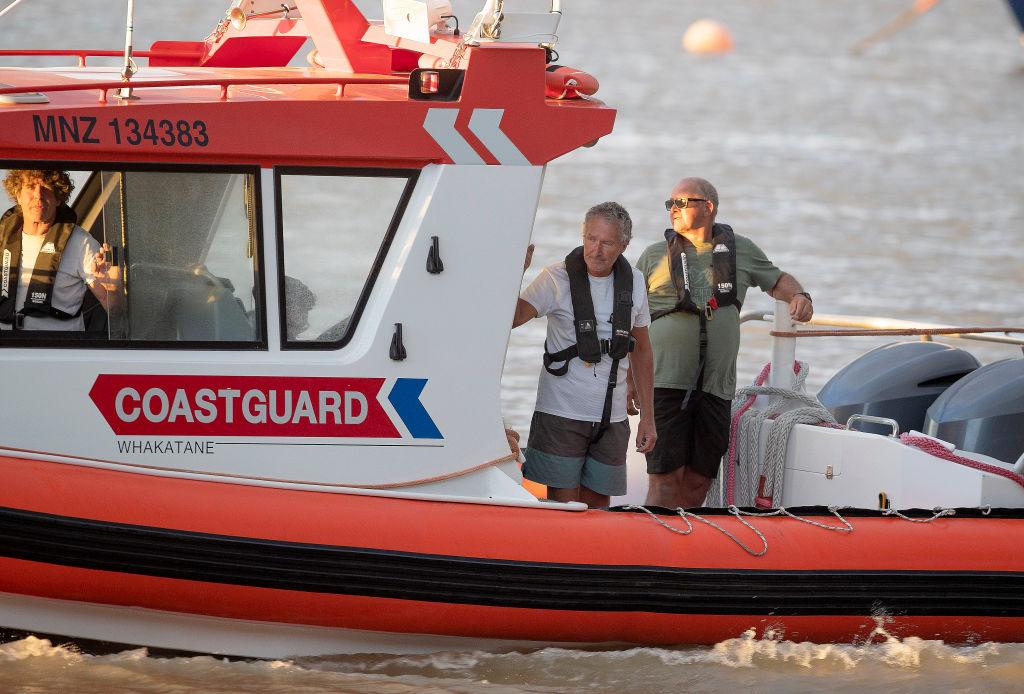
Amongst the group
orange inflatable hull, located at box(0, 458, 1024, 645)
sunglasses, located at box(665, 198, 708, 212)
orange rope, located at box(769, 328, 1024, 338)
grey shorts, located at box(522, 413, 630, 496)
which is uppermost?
sunglasses, located at box(665, 198, 708, 212)

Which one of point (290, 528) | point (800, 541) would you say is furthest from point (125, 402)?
point (800, 541)

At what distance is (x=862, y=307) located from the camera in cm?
1173

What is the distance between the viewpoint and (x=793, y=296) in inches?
213

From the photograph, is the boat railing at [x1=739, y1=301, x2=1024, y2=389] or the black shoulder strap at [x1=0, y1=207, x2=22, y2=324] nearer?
the black shoulder strap at [x1=0, y1=207, x2=22, y2=324]

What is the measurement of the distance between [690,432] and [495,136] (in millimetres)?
1643

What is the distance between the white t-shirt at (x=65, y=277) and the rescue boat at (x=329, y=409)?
0.13 ft

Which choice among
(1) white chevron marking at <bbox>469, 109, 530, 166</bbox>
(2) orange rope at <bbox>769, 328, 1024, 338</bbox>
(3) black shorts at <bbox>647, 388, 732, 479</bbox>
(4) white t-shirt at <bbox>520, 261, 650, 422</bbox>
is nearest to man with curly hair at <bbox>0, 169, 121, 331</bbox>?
(1) white chevron marking at <bbox>469, 109, 530, 166</bbox>

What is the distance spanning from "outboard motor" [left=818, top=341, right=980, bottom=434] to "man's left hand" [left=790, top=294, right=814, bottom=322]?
0.77 m

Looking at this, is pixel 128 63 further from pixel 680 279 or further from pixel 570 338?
pixel 680 279

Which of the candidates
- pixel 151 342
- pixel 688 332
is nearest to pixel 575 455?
pixel 688 332

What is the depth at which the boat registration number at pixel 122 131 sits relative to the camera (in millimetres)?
4051

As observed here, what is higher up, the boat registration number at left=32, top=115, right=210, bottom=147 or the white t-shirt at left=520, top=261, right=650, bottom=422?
the boat registration number at left=32, top=115, right=210, bottom=147

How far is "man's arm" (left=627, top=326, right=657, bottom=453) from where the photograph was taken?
15.9ft

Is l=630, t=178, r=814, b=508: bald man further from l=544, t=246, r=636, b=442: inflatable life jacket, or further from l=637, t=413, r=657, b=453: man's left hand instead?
l=544, t=246, r=636, b=442: inflatable life jacket
